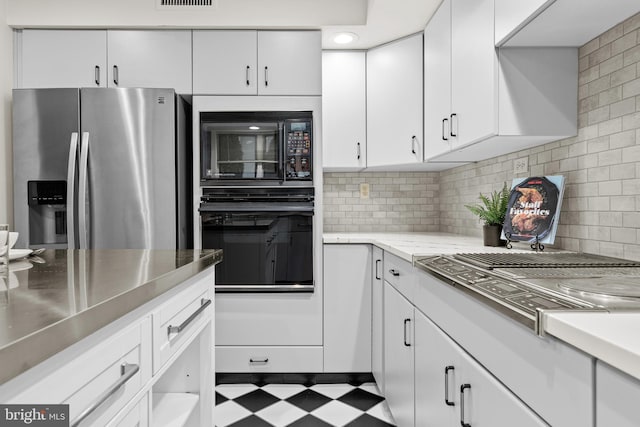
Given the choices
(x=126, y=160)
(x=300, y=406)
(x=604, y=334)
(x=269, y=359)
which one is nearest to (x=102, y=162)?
(x=126, y=160)

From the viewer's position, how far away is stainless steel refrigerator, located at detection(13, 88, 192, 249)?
2.33m

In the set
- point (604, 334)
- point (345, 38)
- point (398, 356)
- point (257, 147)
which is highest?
point (345, 38)

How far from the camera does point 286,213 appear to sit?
247 cm

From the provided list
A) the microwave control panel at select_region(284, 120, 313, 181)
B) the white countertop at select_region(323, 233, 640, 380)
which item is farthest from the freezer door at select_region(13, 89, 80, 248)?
the white countertop at select_region(323, 233, 640, 380)

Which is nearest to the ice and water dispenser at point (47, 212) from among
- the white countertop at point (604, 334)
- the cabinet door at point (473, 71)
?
the cabinet door at point (473, 71)

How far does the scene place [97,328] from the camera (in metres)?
0.59

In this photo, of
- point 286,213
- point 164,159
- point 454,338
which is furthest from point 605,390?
point 164,159

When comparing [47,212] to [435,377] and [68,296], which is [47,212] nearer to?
[68,296]

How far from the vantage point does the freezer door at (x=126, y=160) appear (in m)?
2.33

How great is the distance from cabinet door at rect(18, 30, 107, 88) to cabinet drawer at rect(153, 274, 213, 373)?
189cm

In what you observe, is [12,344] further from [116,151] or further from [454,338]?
[116,151]

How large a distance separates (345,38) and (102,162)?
5.57 ft

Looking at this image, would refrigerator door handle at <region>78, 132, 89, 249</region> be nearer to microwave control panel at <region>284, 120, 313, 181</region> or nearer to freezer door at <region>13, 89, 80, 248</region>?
freezer door at <region>13, 89, 80, 248</region>

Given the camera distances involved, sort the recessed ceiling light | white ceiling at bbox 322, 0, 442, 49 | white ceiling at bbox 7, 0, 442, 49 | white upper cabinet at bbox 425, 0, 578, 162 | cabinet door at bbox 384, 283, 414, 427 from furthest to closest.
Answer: the recessed ceiling light
white ceiling at bbox 7, 0, 442, 49
white ceiling at bbox 322, 0, 442, 49
cabinet door at bbox 384, 283, 414, 427
white upper cabinet at bbox 425, 0, 578, 162
